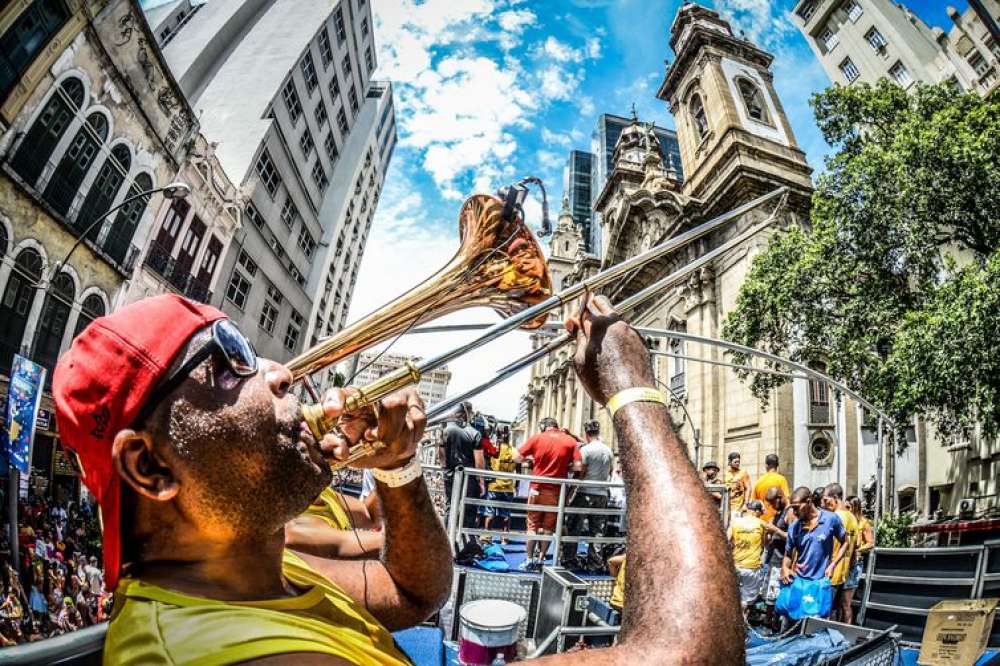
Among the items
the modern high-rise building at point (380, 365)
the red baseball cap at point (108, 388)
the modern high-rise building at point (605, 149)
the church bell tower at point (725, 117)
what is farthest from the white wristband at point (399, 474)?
the modern high-rise building at point (605, 149)

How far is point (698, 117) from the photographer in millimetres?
25391

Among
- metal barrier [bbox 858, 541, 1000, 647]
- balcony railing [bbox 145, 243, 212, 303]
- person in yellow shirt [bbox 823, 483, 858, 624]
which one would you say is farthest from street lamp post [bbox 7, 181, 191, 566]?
person in yellow shirt [bbox 823, 483, 858, 624]

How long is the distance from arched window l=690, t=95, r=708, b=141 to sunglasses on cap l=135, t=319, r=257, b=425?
91.3 feet

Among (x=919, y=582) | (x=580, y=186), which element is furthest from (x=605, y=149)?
(x=919, y=582)

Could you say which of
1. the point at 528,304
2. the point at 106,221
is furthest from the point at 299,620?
the point at 106,221

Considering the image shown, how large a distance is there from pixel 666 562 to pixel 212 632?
0.83 meters

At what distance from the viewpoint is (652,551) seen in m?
0.88

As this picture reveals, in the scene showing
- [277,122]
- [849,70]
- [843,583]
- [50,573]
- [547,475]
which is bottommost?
→ [843,583]

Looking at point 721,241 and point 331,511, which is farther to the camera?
point 721,241

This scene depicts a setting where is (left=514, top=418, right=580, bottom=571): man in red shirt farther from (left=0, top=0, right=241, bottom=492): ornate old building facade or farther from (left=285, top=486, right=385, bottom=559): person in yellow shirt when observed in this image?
(left=0, top=0, right=241, bottom=492): ornate old building facade

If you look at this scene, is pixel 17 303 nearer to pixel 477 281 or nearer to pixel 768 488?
pixel 477 281

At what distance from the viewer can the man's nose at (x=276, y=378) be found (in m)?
1.20

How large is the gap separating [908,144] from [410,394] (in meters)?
13.5

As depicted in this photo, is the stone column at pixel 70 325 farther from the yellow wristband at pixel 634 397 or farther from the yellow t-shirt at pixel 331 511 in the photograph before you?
the yellow wristband at pixel 634 397
